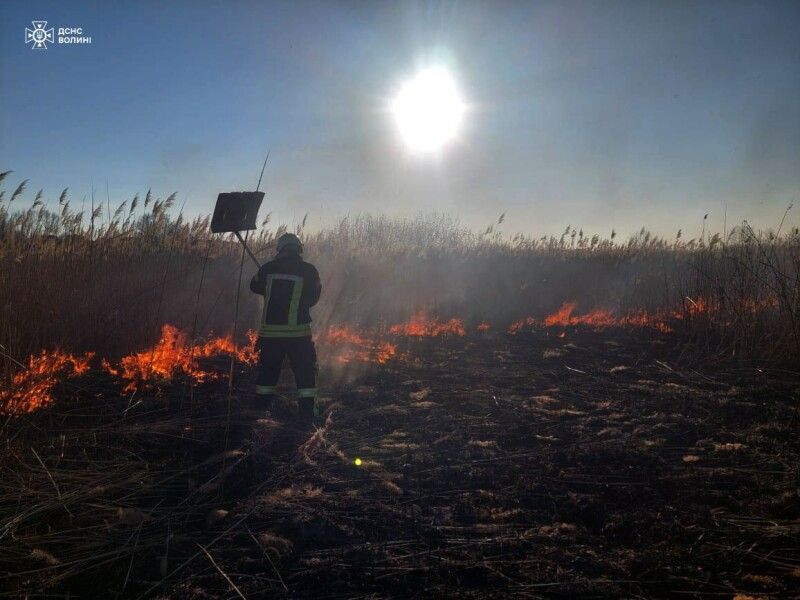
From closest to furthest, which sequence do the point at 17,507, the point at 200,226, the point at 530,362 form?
1. the point at 17,507
2. the point at 530,362
3. the point at 200,226

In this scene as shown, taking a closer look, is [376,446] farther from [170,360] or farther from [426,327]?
[426,327]

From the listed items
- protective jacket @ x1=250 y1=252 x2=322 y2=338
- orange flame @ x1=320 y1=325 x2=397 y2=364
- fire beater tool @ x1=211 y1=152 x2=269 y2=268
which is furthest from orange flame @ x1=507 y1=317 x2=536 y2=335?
fire beater tool @ x1=211 y1=152 x2=269 y2=268

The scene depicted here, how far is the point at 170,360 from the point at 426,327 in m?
5.23

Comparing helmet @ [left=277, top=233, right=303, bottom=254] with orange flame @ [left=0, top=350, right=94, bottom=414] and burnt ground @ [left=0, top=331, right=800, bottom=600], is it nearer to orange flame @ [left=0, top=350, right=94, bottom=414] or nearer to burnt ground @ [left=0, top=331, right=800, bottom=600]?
burnt ground @ [left=0, top=331, right=800, bottom=600]

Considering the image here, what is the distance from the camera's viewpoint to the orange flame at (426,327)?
10742 millimetres

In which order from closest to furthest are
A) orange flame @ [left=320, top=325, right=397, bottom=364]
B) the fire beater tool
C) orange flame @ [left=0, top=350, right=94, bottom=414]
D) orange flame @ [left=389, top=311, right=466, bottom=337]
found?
orange flame @ [left=0, top=350, right=94, bottom=414]
the fire beater tool
orange flame @ [left=320, top=325, right=397, bottom=364]
orange flame @ [left=389, top=311, right=466, bottom=337]

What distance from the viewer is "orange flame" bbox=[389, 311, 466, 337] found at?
10742 mm

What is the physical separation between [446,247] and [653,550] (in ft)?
41.1

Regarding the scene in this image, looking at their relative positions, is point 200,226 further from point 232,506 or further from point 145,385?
point 232,506

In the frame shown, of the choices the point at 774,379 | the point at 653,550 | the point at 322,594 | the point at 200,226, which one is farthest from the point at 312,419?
the point at 200,226

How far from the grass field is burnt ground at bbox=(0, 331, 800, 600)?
0.02 m

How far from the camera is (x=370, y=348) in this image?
30.8ft

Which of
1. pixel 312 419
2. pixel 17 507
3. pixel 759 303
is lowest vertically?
pixel 17 507

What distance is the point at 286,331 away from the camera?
6.09 meters
